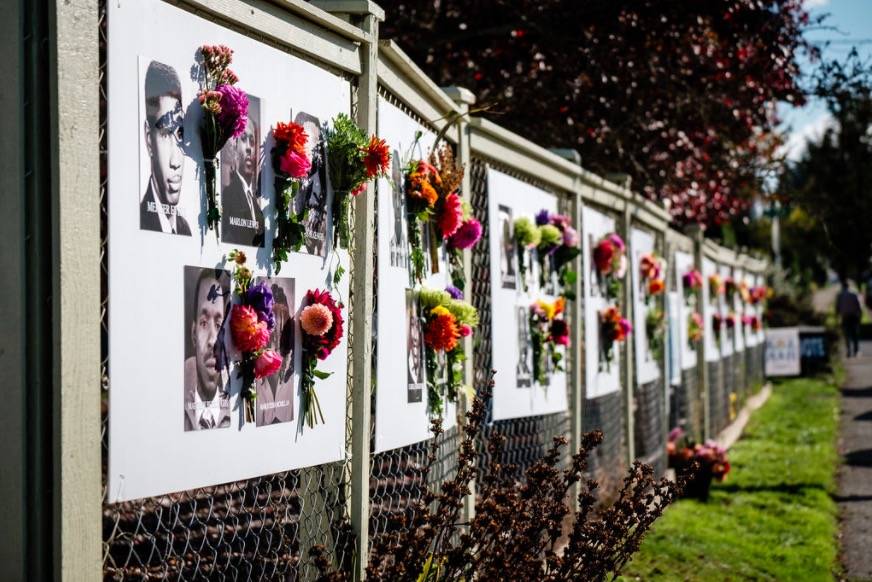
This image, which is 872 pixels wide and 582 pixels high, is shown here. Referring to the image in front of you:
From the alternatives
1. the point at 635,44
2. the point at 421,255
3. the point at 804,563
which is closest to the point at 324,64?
the point at 421,255

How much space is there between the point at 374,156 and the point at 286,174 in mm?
429

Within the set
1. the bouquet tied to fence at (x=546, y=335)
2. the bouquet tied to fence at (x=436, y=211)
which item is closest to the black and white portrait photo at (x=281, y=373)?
the bouquet tied to fence at (x=436, y=211)

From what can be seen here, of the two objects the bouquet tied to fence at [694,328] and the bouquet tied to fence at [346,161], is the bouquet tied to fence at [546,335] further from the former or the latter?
the bouquet tied to fence at [694,328]

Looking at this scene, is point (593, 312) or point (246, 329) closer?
point (246, 329)

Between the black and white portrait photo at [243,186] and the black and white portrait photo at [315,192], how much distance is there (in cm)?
26

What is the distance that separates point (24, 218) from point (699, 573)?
518 centimetres

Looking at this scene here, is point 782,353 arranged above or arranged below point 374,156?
below

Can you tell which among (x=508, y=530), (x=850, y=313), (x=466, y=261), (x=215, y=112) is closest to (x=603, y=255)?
(x=466, y=261)

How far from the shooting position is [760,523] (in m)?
8.75

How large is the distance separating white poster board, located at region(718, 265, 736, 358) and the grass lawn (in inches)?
71.9

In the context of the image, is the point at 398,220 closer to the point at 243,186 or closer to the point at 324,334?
the point at 324,334

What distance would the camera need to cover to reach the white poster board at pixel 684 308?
1171cm

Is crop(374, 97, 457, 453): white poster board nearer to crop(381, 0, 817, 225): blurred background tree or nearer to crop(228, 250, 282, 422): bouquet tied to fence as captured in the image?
crop(228, 250, 282, 422): bouquet tied to fence

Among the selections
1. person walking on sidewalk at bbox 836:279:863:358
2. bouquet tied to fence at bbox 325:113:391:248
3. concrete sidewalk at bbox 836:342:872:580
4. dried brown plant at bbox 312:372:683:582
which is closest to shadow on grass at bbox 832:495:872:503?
concrete sidewalk at bbox 836:342:872:580
